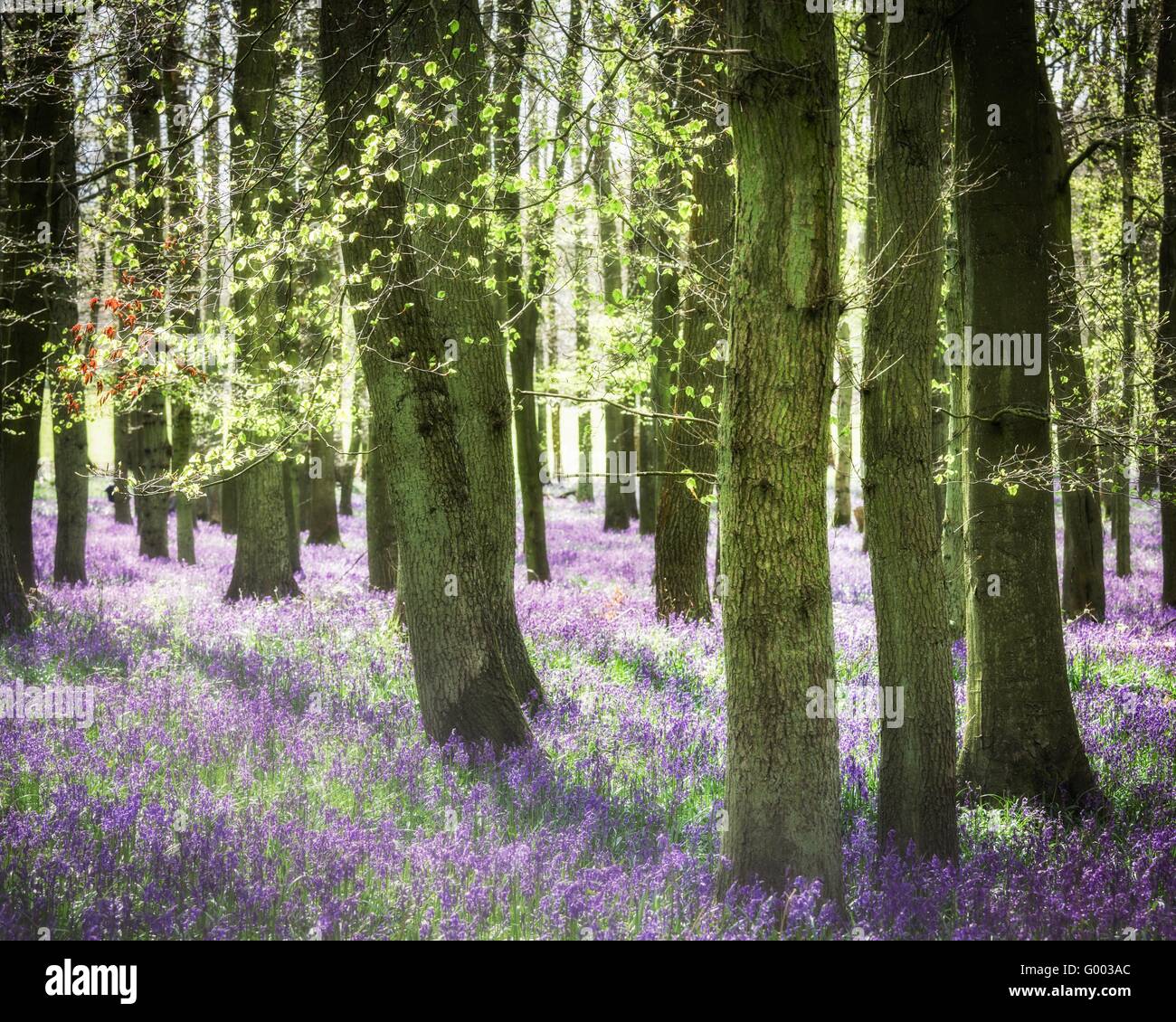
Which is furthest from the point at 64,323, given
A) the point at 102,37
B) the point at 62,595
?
the point at 102,37

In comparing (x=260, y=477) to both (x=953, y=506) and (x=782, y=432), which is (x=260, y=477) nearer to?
(x=953, y=506)

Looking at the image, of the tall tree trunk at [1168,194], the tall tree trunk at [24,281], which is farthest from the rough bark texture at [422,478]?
the tall tree trunk at [1168,194]

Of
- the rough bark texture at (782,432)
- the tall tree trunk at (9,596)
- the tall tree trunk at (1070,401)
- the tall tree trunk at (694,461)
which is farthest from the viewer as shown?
the tall tree trunk at (694,461)

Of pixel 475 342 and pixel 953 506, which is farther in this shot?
pixel 953 506

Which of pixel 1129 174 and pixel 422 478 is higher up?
pixel 1129 174

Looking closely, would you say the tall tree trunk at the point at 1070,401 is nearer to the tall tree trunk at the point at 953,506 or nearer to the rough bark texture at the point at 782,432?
the tall tree trunk at the point at 953,506

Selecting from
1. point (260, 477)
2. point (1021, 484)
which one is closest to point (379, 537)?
point (260, 477)

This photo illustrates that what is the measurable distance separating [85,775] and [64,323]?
10.1m

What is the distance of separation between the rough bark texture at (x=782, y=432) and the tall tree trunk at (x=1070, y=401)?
9.16 feet

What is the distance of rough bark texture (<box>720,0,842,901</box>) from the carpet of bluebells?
1.80 feet

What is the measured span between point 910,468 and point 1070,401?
5986mm

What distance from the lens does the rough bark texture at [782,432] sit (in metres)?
4.61

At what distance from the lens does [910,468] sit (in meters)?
5.88

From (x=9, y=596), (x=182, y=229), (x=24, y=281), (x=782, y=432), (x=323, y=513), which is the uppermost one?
(x=24, y=281)
